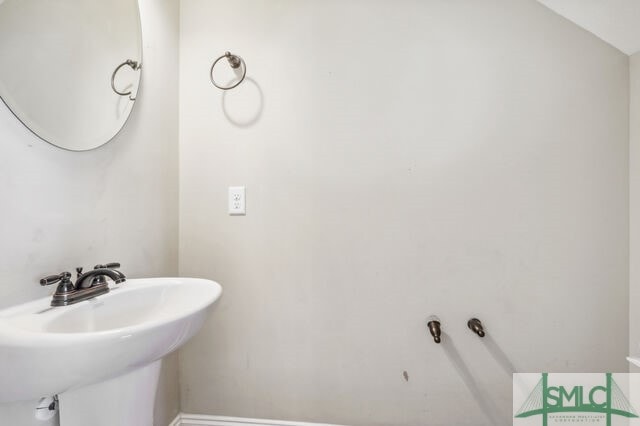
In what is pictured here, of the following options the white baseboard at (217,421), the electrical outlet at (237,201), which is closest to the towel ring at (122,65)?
the electrical outlet at (237,201)

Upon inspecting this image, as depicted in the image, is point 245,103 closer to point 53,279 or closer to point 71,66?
point 71,66

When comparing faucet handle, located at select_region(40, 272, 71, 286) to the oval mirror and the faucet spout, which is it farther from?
the oval mirror

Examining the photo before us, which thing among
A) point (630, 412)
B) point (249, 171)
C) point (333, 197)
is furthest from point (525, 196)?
point (249, 171)

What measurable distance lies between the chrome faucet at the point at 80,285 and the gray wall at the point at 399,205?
464 millimetres

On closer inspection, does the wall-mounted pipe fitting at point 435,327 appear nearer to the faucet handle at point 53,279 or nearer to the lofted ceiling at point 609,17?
the faucet handle at point 53,279

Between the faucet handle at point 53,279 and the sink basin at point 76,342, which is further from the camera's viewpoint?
the faucet handle at point 53,279

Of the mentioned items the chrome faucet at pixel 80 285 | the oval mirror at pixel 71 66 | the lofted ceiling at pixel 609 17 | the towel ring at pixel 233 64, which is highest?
the lofted ceiling at pixel 609 17

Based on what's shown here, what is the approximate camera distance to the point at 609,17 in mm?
1016

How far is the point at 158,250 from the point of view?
43.4 inches

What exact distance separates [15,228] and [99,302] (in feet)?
0.82

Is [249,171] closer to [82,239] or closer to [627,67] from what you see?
[82,239]

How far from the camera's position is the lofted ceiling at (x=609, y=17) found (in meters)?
0.99
